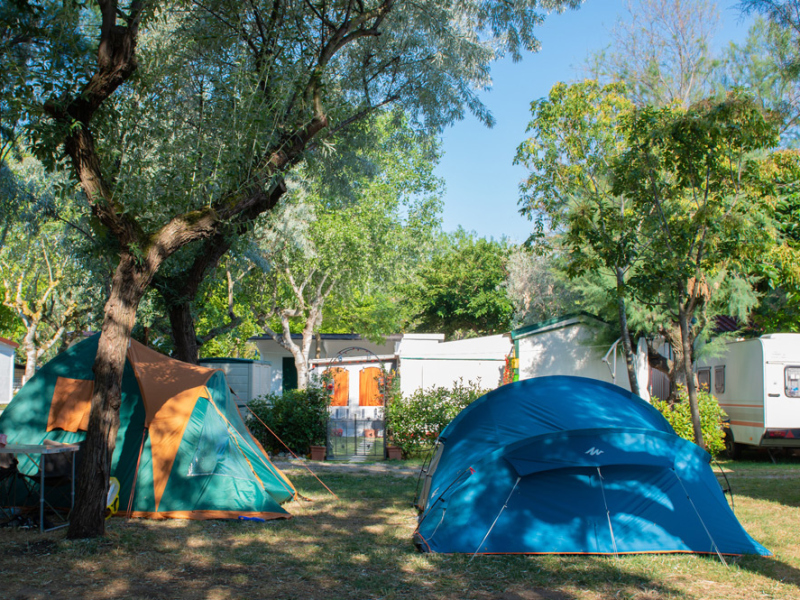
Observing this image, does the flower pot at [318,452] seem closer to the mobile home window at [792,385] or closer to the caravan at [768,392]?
the caravan at [768,392]

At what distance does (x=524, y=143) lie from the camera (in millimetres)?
12422

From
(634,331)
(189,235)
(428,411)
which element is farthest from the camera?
(634,331)

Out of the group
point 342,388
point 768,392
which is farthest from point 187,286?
point 768,392

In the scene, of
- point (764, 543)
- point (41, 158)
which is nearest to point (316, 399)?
point (41, 158)

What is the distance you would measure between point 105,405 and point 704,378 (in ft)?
45.2

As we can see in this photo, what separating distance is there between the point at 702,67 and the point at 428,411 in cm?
1311

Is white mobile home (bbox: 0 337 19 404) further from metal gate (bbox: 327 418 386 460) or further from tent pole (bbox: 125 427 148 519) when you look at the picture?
tent pole (bbox: 125 427 148 519)

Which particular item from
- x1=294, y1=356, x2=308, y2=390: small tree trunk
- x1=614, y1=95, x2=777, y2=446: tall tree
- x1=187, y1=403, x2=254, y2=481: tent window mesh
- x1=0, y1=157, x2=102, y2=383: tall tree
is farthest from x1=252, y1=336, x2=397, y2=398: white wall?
x1=187, y1=403, x2=254, y2=481: tent window mesh

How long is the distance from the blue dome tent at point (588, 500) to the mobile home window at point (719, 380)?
923 cm

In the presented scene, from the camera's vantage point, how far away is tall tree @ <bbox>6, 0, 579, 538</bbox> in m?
6.69

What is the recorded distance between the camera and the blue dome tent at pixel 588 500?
237 inches

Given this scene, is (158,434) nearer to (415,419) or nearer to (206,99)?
(206,99)

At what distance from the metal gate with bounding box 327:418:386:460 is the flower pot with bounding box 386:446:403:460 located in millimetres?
190

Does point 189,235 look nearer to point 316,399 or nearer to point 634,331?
point 316,399
